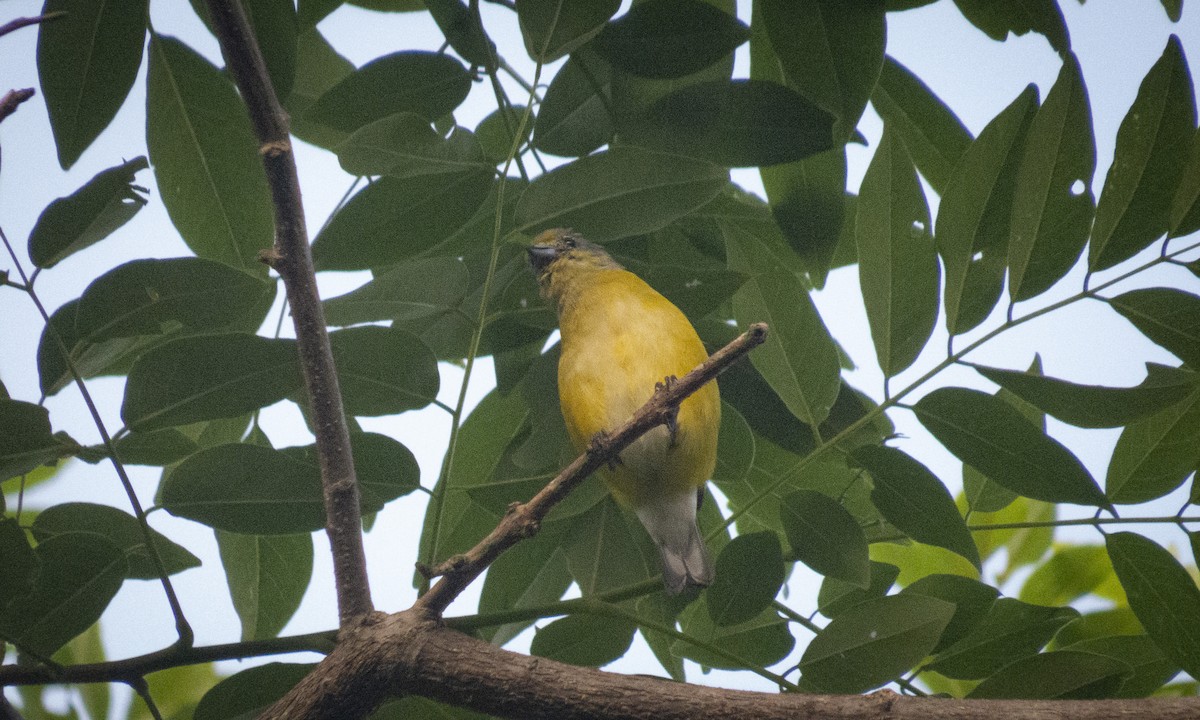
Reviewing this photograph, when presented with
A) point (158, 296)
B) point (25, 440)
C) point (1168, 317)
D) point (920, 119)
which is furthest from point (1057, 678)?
point (25, 440)

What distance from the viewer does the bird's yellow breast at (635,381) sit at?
2609 mm

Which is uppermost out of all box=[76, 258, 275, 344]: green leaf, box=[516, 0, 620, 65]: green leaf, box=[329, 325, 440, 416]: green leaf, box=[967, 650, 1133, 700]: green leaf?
box=[516, 0, 620, 65]: green leaf

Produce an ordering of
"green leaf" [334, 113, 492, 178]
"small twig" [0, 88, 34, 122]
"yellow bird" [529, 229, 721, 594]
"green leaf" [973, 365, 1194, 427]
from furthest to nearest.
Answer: "yellow bird" [529, 229, 721, 594] < "green leaf" [334, 113, 492, 178] < "green leaf" [973, 365, 1194, 427] < "small twig" [0, 88, 34, 122]

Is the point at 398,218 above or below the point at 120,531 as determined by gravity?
above

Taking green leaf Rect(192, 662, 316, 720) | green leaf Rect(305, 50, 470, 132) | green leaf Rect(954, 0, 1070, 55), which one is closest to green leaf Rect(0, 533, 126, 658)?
green leaf Rect(192, 662, 316, 720)

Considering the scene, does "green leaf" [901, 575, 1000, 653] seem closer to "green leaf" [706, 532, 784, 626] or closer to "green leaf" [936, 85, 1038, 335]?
"green leaf" [706, 532, 784, 626]

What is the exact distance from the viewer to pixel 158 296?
1.91m

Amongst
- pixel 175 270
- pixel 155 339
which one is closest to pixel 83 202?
pixel 175 270

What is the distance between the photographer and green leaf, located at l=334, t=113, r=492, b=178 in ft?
6.63

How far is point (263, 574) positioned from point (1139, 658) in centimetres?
184

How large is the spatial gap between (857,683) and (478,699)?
676 millimetres

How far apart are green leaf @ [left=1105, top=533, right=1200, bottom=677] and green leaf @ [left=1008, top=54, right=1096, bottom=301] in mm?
510

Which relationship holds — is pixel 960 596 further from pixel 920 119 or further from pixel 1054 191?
pixel 920 119

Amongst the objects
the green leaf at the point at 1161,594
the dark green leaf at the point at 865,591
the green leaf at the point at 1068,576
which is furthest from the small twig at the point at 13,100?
the green leaf at the point at 1068,576
